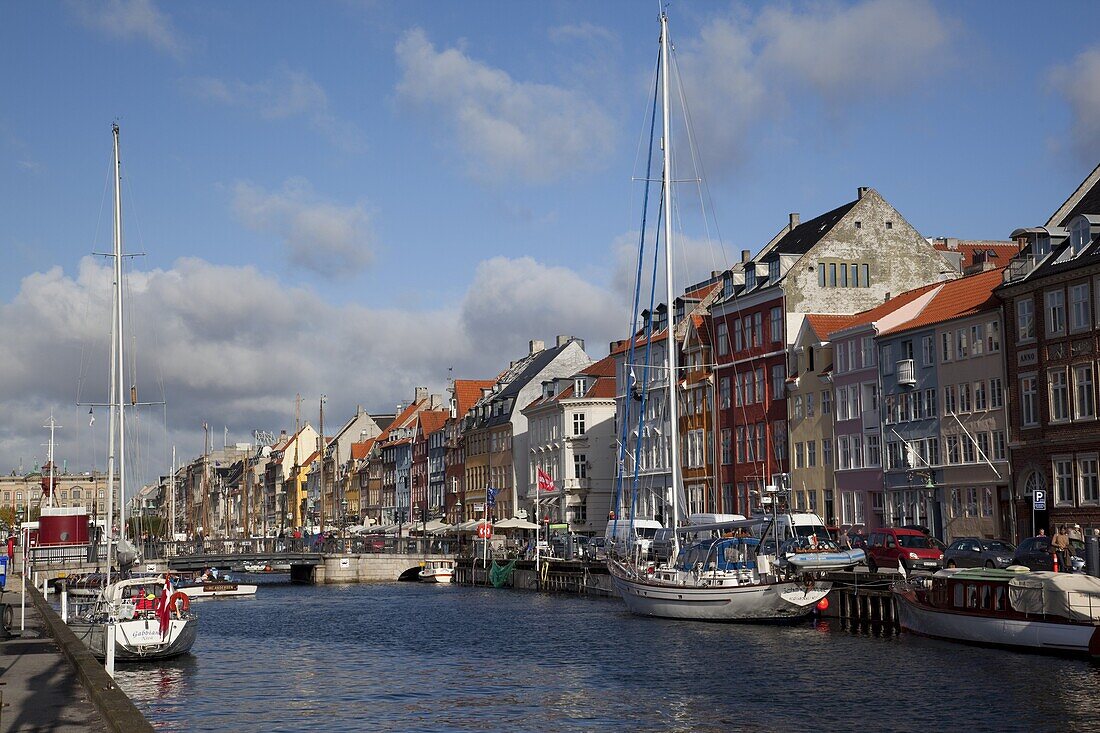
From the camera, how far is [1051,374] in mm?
66938

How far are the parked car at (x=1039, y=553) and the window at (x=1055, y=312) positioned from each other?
15.7m

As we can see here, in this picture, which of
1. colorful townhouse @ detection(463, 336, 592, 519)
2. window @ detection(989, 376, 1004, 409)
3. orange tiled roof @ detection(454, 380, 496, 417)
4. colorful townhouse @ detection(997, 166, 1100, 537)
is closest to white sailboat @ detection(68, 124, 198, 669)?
colorful townhouse @ detection(997, 166, 1100, 537)

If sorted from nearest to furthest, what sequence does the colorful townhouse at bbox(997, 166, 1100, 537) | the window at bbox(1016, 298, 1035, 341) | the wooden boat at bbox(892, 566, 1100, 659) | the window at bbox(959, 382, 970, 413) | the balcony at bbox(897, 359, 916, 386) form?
the wooden boat at bbox(892, 566, 1100, 659) → the colorful townhouse at bbox(997, 166, 1100, 537) → the window at bbox(1016, 298, 1035, 341) → the window at bbox(959, 382, 970, 413) → the balcony at bbox(897, 359, 916, 386)

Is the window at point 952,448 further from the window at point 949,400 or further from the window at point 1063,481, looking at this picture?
the window at point 1063,481

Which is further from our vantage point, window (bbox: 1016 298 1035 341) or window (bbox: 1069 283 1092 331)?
window (bbox: 1016 298 1035 341)

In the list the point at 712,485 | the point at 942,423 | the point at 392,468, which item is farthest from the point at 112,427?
the point at 392,468

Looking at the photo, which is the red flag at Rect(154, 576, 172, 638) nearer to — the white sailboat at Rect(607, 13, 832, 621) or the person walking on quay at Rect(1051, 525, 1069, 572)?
the white sailboat at Rect(607, 13, 832, 621)

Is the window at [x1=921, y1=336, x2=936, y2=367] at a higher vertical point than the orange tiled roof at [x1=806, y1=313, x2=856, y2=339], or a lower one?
lower

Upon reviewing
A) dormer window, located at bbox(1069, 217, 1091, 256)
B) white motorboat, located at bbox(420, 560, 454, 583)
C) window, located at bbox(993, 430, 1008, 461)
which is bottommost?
white motorboat, located at bbox(420, 560, 454, 583)

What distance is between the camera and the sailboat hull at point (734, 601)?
55.3 m

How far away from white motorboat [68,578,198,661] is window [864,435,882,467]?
45.3 metres

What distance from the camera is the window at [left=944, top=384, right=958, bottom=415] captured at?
7419 centimetres

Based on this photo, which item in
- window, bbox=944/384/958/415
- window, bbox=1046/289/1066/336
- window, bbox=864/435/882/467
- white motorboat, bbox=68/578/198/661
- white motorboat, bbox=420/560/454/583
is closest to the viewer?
white motorboat, bbox=68/578/198/661

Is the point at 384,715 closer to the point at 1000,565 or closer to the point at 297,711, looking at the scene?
the point at 297,711
